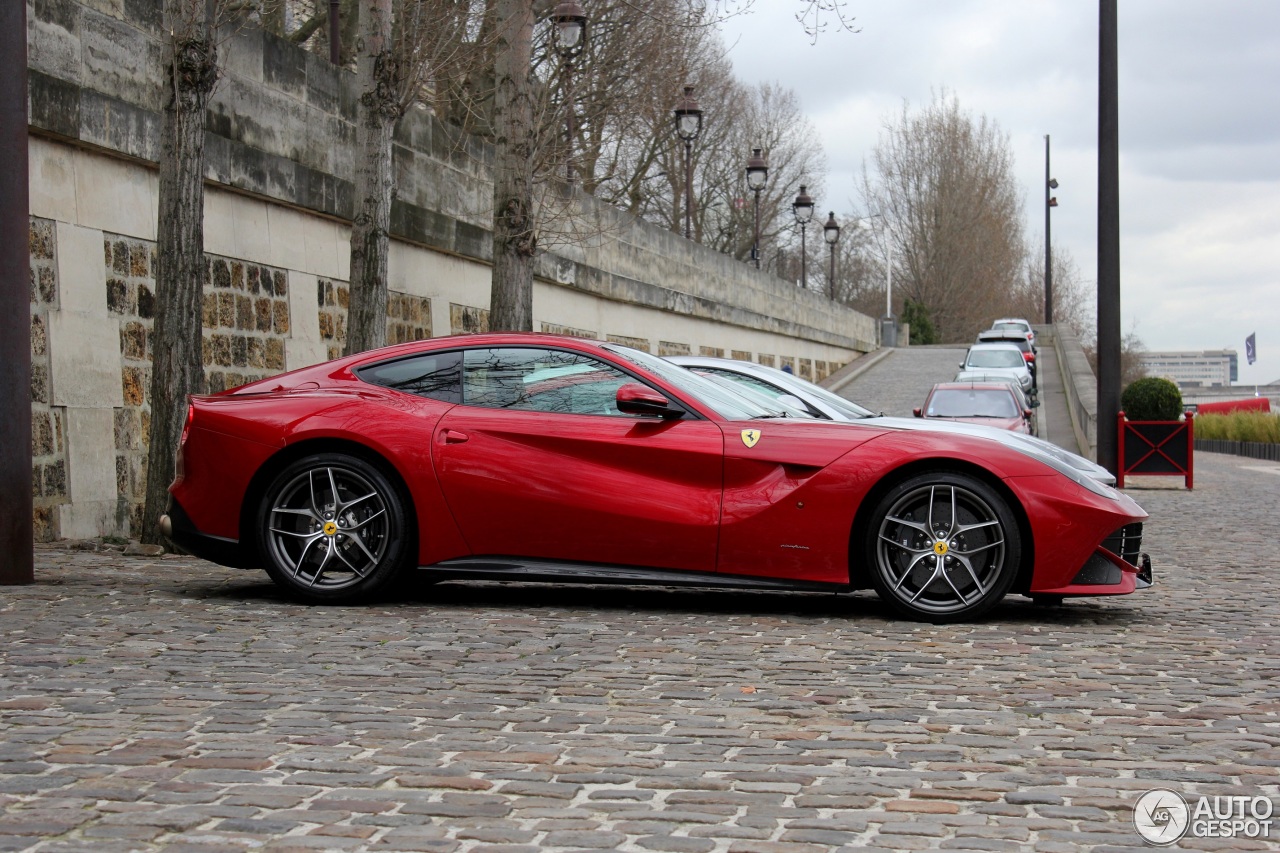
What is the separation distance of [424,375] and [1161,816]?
473 cm

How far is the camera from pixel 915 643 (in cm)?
643

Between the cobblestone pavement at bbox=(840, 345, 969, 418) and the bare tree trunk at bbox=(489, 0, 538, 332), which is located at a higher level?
the bare tree trunk at bbox=(489, 0, 538, 332)

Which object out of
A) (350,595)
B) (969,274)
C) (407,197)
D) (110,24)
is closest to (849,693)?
(350,595)

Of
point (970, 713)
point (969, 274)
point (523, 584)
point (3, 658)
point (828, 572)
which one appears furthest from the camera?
point (969, 274)

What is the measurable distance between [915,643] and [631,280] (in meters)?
19.8

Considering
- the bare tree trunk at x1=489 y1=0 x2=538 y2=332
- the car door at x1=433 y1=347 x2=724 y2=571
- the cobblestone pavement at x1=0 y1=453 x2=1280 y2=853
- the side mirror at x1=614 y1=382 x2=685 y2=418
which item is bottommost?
the cobblestone pavement at x1=0 y1=453 x2=1280 y2=853

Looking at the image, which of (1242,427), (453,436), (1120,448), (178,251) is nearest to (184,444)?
(453,436)

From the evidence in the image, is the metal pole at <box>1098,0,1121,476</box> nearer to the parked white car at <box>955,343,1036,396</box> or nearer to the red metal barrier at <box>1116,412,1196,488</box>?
the red metal barrier at <box>1116,412,1196,488</box>

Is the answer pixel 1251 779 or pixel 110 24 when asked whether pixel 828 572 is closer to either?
pixel 1251 779

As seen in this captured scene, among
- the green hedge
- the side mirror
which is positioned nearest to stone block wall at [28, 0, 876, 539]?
the side mirror

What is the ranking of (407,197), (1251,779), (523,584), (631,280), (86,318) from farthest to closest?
(631,280) < (407,197) < (86,318) < (523,584) < (1251,779)

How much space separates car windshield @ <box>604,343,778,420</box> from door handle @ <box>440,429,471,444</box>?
0.86 meters

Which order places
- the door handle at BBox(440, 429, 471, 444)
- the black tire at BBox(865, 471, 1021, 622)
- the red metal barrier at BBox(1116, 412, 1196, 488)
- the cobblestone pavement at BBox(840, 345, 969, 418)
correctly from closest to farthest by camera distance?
the black tire at BBox(865, 471, 1021, 622) → the door handle at BBox(440, 429, 471, 444) → the red metal barrier at BBox(1116, 412, 1196, 488) → the cobblestone pavement at BBox(840, 345, 969, 418)

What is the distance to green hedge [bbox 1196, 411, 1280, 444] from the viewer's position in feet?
128
